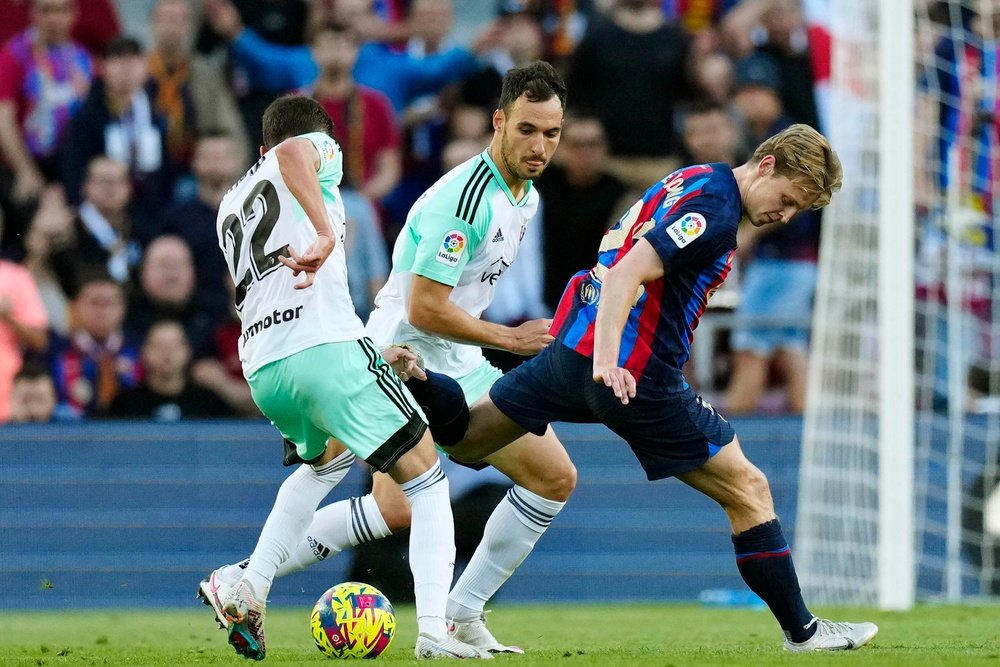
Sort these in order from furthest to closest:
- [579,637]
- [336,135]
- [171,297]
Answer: [336,135]
[171,297]
[579,637]

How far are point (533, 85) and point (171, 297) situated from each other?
19.7ft

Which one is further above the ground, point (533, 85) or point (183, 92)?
point (533, 85)

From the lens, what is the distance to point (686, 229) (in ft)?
18.5

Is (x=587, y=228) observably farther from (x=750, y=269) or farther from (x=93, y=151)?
(x=93, y=151)

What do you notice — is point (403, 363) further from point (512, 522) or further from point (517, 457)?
point (512, 522)

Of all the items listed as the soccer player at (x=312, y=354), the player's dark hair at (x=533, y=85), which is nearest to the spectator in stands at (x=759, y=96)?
the player's dark hair at (x=533, y=85)

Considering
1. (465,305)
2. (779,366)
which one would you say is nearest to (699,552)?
(779,366)

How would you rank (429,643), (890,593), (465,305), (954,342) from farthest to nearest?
(954,342) < (890,593) < (465,305) < (429,643)

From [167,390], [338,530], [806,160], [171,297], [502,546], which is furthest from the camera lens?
[171,297]

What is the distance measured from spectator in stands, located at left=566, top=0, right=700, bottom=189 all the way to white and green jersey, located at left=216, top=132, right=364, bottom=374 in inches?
257

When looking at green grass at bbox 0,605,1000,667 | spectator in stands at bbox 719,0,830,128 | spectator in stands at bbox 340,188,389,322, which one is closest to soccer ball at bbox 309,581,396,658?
green grass at bbox 0,605,1000,667

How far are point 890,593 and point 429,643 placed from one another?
14.2 feet

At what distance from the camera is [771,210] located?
19.1ft

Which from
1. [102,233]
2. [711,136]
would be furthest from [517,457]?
[102,233]
